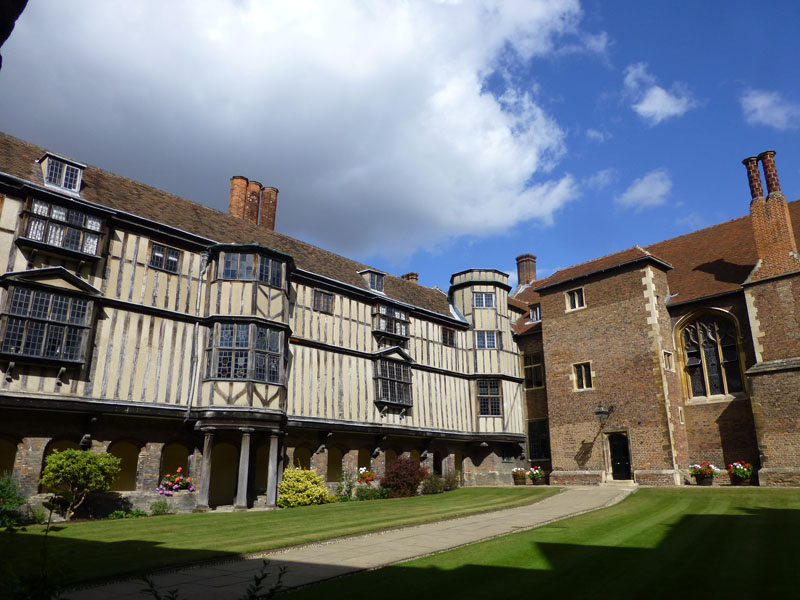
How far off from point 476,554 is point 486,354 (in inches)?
822

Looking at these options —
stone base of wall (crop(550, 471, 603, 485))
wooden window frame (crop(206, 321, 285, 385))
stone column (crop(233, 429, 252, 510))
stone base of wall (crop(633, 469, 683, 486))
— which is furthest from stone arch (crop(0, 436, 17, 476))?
stone base of wall (crop(633, 469, 683, 486))

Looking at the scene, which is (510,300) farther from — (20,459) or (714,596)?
(714,596)

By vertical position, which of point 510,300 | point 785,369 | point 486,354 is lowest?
point 785,369

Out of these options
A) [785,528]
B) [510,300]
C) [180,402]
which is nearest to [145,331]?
[180,402]

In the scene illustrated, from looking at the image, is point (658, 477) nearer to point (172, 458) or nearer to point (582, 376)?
point (582, 376)

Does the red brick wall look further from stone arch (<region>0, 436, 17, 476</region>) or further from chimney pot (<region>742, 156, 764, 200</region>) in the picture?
stone arch (<region>0, 436, 17, 476</region>)

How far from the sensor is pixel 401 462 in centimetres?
2356

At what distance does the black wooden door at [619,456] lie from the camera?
24.6 m

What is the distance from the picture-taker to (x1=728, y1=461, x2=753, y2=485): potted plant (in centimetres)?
2169

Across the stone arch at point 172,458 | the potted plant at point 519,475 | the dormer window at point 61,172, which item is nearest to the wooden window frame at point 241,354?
the stone arch at point 172,458

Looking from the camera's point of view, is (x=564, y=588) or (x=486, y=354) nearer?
(x=564, y=588)

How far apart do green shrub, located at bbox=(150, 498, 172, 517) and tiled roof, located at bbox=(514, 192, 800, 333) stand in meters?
20.3

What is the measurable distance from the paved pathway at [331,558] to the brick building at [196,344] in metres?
8.28

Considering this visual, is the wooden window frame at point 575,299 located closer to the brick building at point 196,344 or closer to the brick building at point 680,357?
the brick building at point 680,357
